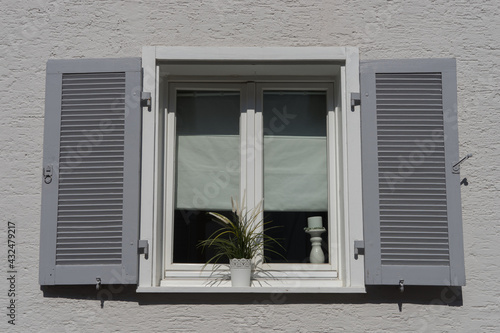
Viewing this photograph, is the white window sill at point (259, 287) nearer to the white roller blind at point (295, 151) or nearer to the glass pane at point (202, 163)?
the glass pane at point (202, 163)

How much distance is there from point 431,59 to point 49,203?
260 cm

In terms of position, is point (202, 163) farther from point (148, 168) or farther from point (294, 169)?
point (294, 169)

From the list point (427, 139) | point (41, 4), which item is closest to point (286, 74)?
point (427, 139)

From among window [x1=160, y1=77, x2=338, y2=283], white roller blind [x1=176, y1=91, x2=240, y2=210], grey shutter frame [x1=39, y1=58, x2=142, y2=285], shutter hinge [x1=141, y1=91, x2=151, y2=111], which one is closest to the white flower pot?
window [x1=160, y1=77, x2=338, y2=283]

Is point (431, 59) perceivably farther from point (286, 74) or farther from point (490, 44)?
point (286, 74)

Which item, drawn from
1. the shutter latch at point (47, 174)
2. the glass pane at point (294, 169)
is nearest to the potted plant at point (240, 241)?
the glass pane at point (294, 169)

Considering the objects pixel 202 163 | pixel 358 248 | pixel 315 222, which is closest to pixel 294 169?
pixel 315 222

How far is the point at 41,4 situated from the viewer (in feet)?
15.0

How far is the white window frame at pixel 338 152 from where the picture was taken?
4.21 meters

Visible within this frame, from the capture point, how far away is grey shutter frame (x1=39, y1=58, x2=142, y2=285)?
418 cm

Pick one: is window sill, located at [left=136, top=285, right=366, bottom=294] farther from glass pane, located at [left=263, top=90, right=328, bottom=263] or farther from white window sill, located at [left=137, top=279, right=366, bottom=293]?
glass pane, located at [left=263, top=90, right=328, bottom=263]

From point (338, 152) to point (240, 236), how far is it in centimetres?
88

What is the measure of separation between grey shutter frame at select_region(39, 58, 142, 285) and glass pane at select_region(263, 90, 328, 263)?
945 millimetres

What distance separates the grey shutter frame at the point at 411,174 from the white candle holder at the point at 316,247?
0.45m
